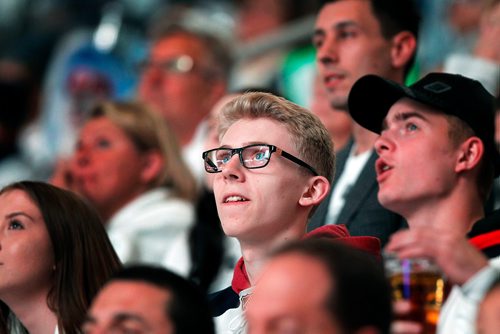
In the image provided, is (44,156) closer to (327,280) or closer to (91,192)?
(91,192)

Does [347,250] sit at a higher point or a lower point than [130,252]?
higher

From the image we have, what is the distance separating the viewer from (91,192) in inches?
298

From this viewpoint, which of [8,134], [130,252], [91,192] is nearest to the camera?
[130,252]

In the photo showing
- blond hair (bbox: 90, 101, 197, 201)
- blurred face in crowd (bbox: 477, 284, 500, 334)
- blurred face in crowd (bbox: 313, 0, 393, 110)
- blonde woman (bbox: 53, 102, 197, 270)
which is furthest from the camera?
blond hair (bbox: 90, 101, 197, 201)

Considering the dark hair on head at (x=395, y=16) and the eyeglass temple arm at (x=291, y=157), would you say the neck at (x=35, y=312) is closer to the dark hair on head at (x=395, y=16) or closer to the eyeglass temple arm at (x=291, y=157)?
the eyeglass temple arm at (x=291, y=157)

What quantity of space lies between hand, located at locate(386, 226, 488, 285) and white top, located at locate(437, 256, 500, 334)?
0.11 ft

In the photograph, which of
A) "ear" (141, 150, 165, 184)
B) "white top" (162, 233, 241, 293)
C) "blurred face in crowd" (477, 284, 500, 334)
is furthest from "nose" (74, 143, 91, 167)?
"blurred face in crowd" (477, 284, 500, 334)

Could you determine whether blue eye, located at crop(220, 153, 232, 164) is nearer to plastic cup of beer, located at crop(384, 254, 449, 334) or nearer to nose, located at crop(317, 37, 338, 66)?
plastic cup of beer, located at crop(384, 254, 449, 334)

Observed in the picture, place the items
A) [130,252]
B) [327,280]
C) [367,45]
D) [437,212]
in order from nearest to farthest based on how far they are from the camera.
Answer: [327,280] < [437,212] < [367,45] < [130,252]

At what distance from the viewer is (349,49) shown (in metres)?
6.39

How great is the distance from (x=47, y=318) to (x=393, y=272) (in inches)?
69.1

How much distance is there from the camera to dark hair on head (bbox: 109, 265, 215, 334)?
392 centimetres

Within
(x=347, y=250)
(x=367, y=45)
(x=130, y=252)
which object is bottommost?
(x=130, y=252)

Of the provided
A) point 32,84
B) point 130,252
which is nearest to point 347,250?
point 130,252
